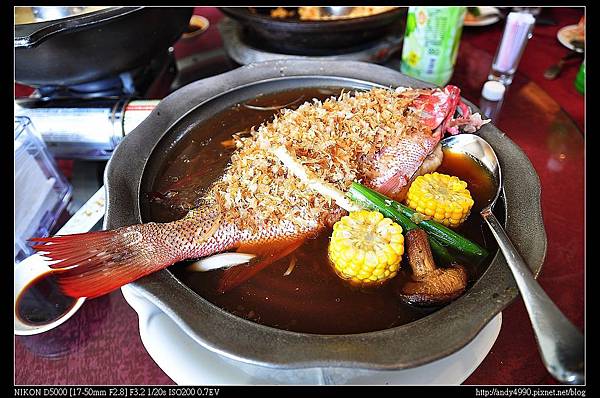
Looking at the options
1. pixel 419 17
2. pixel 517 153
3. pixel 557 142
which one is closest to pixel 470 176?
pixel 517 153

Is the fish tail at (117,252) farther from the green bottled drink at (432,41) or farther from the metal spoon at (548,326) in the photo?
the green bottled drink at (432,41)

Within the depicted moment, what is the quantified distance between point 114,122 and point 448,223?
1.28 metres

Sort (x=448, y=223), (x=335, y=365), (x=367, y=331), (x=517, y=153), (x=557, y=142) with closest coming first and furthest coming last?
(x=335, y=365)
(x=367, y=331)
(x=448, y=223)
(x=517, y=153)
(x=557, y=142)

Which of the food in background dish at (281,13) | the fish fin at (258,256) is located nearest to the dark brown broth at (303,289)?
the fish fin at (258,256)

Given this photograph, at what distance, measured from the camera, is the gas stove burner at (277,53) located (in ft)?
6.74

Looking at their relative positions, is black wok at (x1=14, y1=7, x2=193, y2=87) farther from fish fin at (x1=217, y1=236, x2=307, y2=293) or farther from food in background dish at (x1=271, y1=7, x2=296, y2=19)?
fish fin at (x1=217, y1=236, x2=307, y2=293)

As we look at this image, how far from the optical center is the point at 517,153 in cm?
131

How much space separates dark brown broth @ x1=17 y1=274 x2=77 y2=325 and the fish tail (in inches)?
12.5

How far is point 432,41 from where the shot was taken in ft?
6.50

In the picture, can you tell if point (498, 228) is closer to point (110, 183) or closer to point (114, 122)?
point (110, 183)

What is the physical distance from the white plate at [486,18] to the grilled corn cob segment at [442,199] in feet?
5.98

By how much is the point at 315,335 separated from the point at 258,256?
32 centimetres

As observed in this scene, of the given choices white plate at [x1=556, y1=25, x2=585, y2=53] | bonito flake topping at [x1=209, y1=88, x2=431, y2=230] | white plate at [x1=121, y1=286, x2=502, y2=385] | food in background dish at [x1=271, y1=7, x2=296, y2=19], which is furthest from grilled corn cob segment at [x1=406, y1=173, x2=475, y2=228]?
white plate at [x1=556, y1=25, x2=585, y2=53]

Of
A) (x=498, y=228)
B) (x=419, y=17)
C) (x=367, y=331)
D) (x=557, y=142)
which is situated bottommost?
(x=557, y=142)
